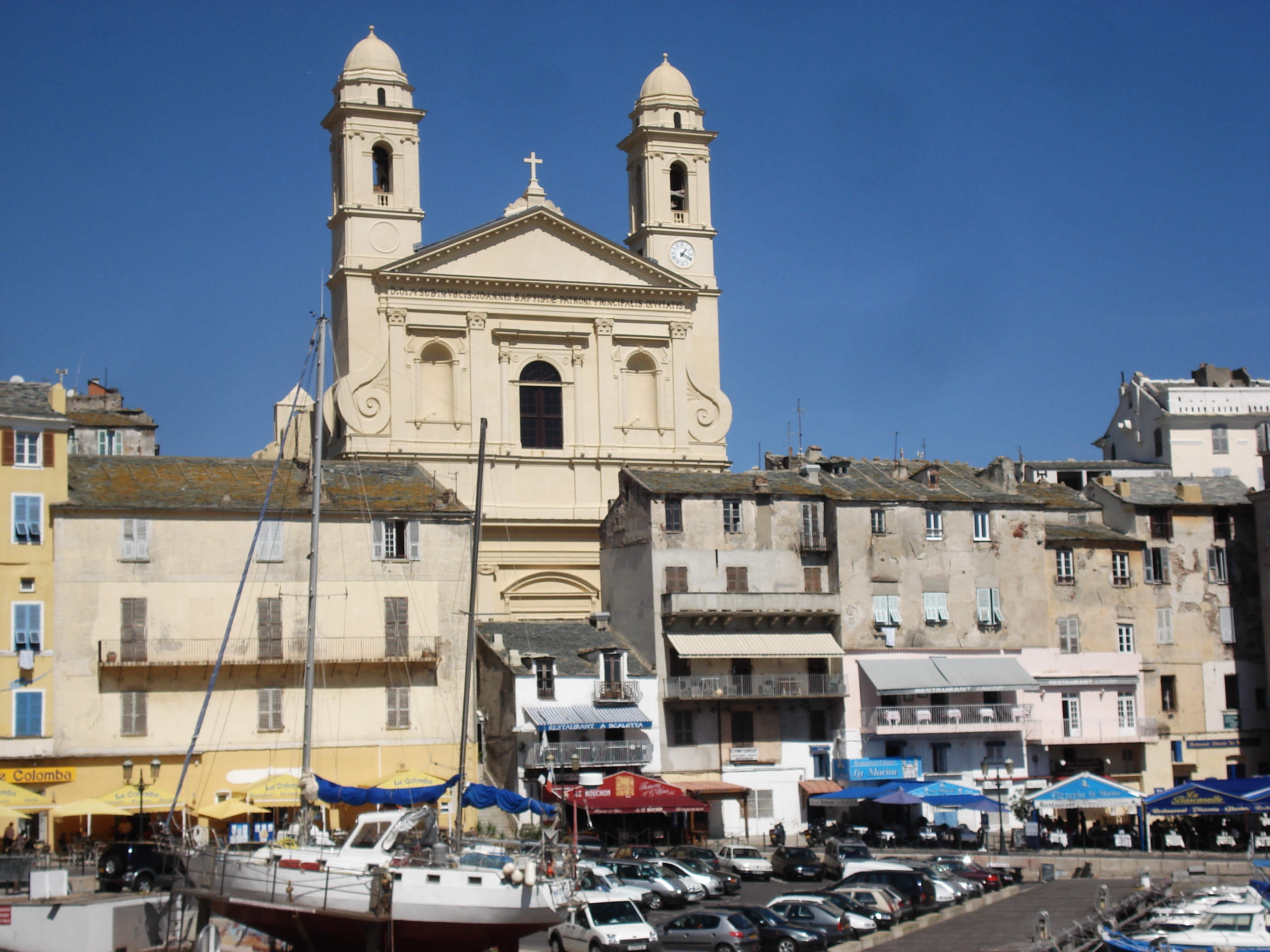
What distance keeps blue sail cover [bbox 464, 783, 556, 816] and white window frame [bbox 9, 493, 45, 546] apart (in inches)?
636

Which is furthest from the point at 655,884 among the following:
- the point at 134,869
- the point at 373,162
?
the point at 373,162

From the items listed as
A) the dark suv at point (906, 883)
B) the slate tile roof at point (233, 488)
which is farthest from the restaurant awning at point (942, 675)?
the dark suv at point (906, 883)

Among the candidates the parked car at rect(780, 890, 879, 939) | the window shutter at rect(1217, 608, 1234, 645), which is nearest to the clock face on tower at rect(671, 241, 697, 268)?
the window shutter at rect(1217, 608, 1234, 645)

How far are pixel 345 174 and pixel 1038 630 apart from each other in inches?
1258

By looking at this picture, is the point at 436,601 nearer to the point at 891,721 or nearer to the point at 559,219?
the point at 891,721

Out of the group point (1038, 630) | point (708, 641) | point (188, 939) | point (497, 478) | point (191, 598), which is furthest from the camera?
point (497, 478)

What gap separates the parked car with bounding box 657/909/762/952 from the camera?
35.9 meters

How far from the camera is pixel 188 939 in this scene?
→ 38.0 m

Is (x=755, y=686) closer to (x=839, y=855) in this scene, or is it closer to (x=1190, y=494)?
(x=839, y=855)

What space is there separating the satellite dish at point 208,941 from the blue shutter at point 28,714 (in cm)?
1710

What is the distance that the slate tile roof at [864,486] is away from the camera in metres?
62.8

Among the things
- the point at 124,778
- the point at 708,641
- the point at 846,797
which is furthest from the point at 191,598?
the point at 846,797

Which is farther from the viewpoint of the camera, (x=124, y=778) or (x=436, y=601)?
(x=436, y=601)

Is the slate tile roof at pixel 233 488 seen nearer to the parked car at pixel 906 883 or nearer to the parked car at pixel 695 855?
the parked car at pixel 695 855
